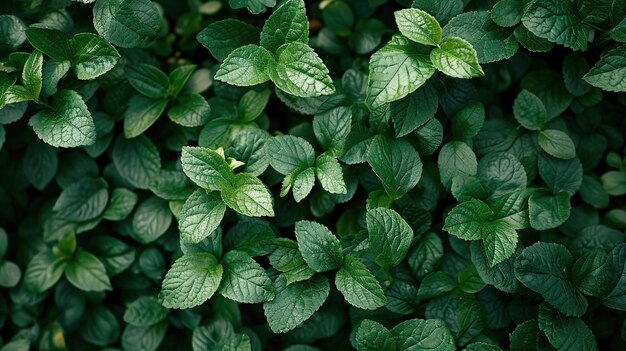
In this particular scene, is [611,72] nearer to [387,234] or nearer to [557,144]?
[557,144]

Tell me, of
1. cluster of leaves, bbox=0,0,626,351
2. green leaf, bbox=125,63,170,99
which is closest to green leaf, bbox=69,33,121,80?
cluster of leaves, bbox=0,0,626,351

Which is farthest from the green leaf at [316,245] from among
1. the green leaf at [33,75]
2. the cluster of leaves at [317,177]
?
the green leaf at [33,75]

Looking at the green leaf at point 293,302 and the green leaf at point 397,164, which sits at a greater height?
the green leaf at point 397,164

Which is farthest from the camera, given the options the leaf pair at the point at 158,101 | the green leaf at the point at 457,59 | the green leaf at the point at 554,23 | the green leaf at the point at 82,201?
the green leaf at the point at 82,201

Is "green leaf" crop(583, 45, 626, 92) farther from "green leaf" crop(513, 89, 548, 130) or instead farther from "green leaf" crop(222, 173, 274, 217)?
"green leaf" crop(222, 173, 274, 217)

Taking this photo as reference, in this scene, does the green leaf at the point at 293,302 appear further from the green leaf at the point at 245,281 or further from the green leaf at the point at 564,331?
the green leaf at the point at 564,331

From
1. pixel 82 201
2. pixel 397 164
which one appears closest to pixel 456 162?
pixel 397 164
